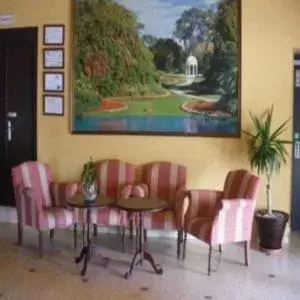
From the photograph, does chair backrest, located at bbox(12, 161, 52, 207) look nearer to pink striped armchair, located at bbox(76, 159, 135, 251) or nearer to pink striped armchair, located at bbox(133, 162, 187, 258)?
pink striped armchair, located at bbox(76, 159, 135, 251)

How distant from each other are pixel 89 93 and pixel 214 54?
59.6 inches

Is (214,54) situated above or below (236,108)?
above

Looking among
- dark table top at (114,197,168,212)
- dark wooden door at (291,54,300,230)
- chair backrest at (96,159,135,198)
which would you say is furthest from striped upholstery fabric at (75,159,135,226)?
dark wooden door at (291,54,300,230)

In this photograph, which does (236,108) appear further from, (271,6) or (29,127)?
(29,127)

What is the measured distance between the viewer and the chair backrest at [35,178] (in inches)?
213

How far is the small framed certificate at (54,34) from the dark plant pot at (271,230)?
10.0 ft

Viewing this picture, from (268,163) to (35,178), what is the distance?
2.55 m

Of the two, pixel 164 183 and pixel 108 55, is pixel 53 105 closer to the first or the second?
pixel 108 55

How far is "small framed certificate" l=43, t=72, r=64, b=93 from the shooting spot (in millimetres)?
5918

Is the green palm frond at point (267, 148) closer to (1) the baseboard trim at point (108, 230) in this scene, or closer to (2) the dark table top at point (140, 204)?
(1) the baseboard trim at point (108, 230)

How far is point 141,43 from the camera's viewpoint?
18.6 feet

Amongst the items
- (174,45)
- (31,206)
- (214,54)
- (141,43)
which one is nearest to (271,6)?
(214,54)

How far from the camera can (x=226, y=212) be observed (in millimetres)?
4570

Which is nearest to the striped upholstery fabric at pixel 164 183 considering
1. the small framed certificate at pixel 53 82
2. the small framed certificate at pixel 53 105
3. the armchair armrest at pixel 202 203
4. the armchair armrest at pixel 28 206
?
the armchair armrest at pixel 202 203
